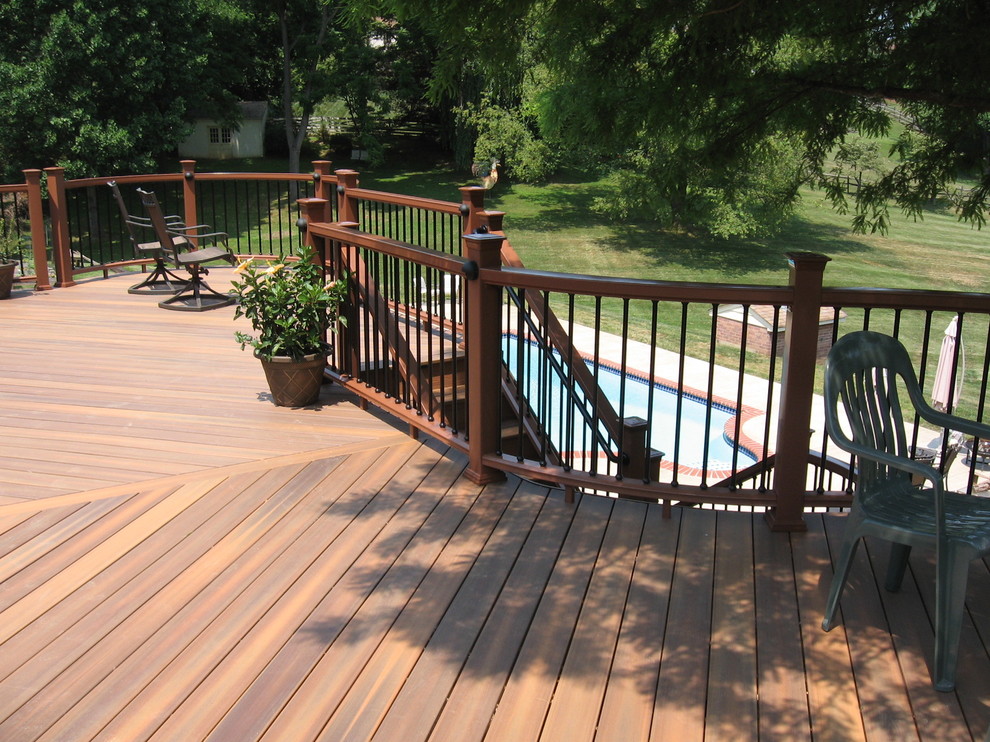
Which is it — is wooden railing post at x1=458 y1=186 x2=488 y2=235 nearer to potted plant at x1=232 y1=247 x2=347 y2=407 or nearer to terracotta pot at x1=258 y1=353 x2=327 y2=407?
potted plant at x1=232 y1=247 x2=347 y2=407

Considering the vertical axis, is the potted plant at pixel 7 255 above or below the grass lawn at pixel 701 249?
above

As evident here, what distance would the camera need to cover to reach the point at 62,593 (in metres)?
3.40

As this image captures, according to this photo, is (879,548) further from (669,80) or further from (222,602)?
(222,602)

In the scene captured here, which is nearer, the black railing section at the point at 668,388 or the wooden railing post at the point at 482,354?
the wooden railing post at the point at 482,354

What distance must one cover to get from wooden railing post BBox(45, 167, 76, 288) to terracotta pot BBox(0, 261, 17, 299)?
0.44m

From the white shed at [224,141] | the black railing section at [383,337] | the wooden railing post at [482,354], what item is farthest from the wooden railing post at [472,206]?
the white shed at [224,141]

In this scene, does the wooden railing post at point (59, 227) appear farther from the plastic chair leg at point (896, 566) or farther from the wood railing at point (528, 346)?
the plastic chair leg at point (896, 566)

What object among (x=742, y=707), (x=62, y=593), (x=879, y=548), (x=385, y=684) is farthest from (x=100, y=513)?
(x=879, y=548)

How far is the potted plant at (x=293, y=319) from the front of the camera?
5.34m

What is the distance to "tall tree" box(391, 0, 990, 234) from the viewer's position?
10.7 feet

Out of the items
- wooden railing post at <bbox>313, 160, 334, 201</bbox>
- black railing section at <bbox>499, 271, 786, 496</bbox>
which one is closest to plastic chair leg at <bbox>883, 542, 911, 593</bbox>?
black railing section at <bbox>499, 271, 786, 496</bbox>

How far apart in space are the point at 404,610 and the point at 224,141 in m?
36.0

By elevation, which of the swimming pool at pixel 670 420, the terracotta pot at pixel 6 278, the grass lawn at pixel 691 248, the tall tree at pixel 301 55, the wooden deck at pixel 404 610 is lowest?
the swimming pool at pixel 670 420

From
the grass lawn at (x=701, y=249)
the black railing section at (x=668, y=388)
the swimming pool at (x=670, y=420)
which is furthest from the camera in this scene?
the grass lawn at (x=701, y=249)
